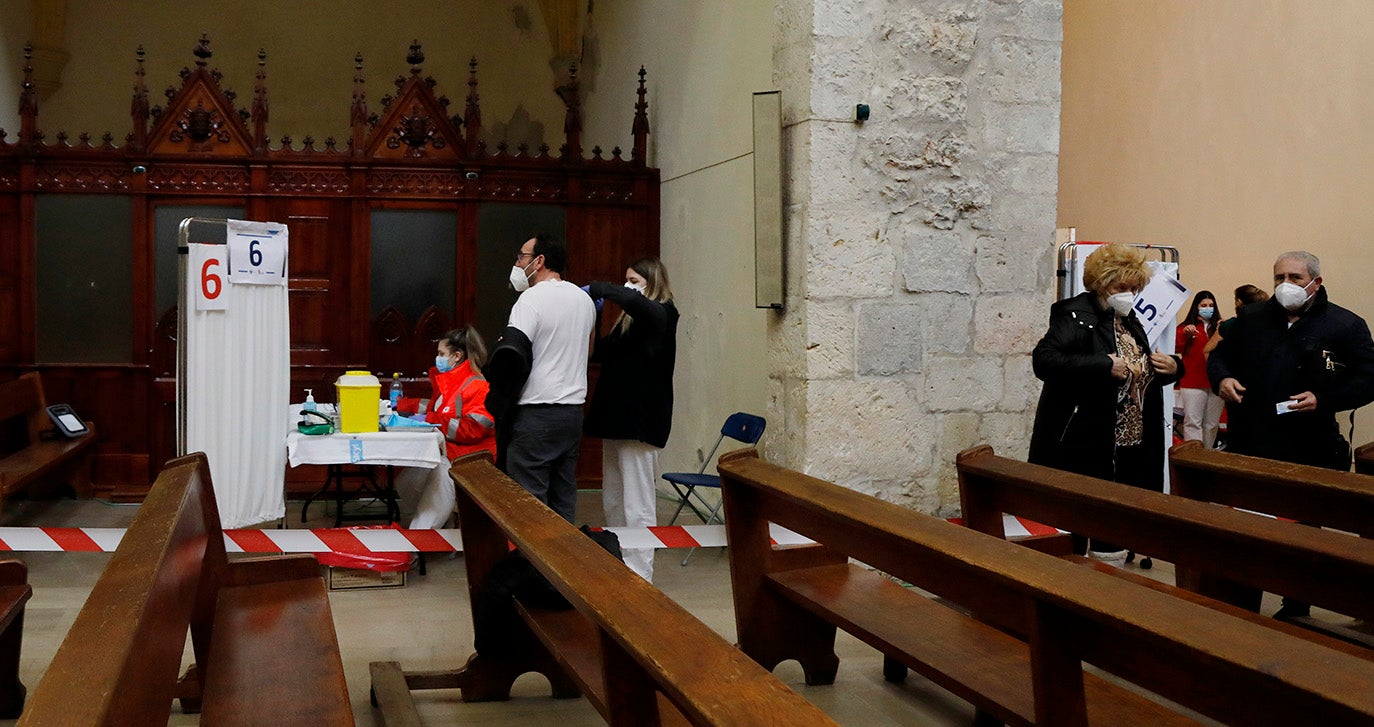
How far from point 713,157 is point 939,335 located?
1.97 meters

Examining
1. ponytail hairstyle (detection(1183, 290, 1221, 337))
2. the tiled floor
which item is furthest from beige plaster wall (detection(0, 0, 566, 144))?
ponytail hairstyle (detection(1183, 290, 1221, 337))

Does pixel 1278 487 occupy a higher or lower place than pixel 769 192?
lower

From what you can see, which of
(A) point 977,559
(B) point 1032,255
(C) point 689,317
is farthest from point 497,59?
(A) point 977,559

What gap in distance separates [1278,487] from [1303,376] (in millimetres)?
1725

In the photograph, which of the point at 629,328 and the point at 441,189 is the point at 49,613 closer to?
the point at 629,328

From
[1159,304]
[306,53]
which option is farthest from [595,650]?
[306,53]

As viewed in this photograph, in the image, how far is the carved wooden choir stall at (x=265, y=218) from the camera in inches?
278

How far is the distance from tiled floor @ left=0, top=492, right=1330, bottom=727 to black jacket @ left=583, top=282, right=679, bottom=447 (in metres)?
0.72

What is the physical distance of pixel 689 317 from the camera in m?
7.13

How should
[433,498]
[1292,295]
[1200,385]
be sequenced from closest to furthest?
1. [1292,295]
2. [433,498]
3. [1200,385]

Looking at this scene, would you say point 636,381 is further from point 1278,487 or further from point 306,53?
point 306,53

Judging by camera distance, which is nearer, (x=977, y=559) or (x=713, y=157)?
(x=977, y=559)

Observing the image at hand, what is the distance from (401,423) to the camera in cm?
563

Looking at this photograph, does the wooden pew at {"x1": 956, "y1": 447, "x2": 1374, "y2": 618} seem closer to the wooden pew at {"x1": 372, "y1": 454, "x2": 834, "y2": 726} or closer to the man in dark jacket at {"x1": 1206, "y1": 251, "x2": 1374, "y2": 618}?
the wooden pew at {"x1": 372, "y1": 454, "x2": 834, "y2": 726}
